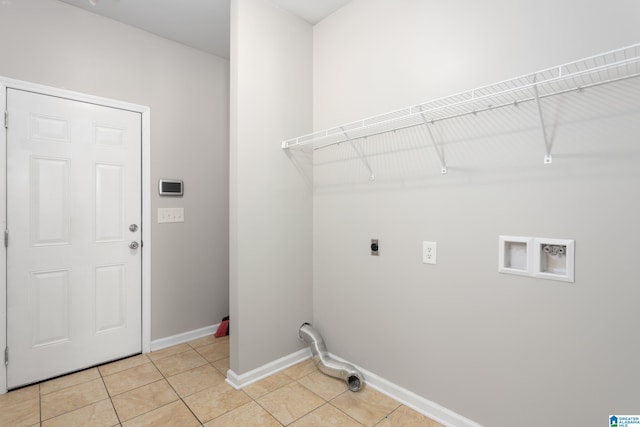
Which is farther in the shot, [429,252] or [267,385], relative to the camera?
[267,385]

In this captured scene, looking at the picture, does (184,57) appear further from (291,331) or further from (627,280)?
(627,280)

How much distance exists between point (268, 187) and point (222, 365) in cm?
139

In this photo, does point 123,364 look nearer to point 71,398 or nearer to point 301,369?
point 71,398

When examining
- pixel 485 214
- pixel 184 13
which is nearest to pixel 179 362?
pixel 485 214

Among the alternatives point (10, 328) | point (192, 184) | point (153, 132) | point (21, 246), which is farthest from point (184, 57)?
point (10, 328)

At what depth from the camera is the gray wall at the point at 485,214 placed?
1211mm

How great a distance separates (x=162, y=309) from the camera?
2.66 metres

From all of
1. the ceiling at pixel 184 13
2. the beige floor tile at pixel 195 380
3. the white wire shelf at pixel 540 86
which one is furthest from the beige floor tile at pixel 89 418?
the ceiling at pixel 184 13

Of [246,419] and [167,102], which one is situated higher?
[167,102]

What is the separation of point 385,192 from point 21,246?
241 centimetres

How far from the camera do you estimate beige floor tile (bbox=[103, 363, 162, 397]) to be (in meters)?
2.05

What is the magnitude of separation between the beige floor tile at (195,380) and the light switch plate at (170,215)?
122cm

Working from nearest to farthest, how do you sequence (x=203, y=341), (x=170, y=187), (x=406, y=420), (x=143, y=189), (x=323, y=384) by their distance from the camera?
(x=406, y=420) → (x=323, y=384) → (x=143, y=189) → (x=170, y=187) → (x=203, y=341)

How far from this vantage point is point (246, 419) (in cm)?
173
